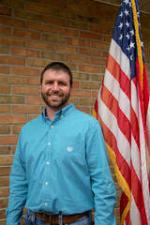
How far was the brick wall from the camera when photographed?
3113 mm

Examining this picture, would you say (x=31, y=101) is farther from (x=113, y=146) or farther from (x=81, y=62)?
(x=113, y=146)

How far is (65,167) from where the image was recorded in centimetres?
211

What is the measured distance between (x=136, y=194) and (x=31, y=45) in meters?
1.76

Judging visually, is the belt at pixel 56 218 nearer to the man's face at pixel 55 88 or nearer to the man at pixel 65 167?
the man at pixel 65 167

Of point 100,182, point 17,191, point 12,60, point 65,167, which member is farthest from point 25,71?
point 100,182

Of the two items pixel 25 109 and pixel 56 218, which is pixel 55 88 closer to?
pixel 56 218

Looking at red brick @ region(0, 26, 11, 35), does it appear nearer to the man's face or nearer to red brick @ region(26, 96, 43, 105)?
red brick @ region(26, 96, 43, 105)

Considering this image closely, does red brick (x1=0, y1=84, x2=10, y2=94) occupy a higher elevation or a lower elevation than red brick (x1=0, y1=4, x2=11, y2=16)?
lower

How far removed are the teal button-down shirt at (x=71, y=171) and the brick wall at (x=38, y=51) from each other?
0.98m

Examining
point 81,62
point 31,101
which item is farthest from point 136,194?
point 81,62

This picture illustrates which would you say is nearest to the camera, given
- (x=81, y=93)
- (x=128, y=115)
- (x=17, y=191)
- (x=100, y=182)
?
(x=100, y=182)

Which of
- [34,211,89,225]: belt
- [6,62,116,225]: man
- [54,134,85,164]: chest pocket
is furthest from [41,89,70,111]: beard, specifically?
[34,211,89,225]: belt

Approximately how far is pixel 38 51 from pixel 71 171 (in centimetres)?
160

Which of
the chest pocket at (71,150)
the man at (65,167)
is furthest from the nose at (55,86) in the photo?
the chest pocket at (71,150)
